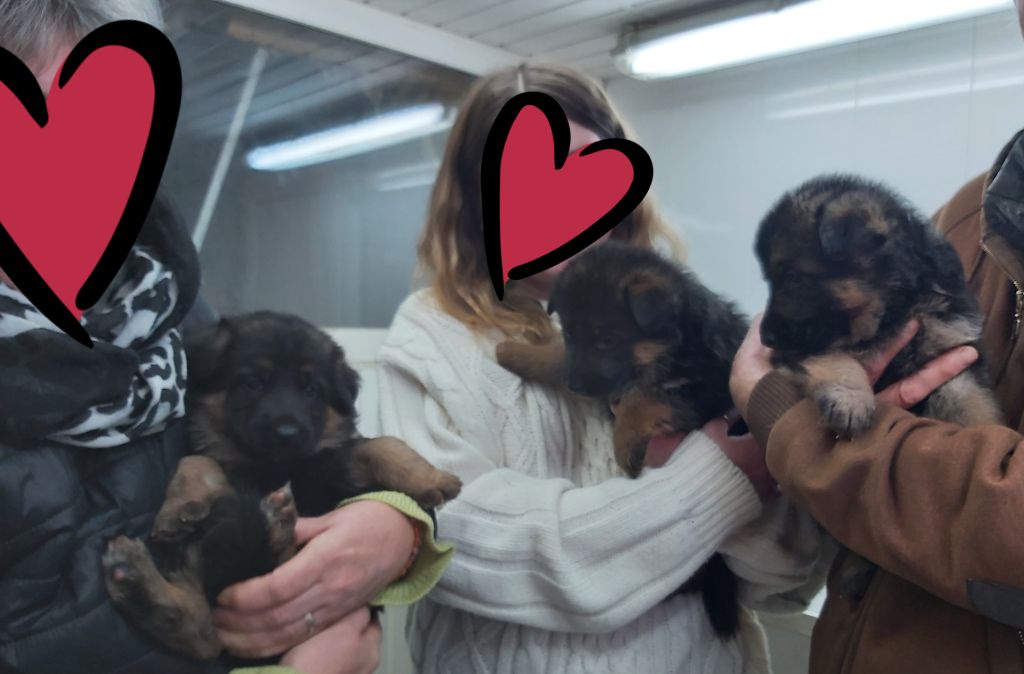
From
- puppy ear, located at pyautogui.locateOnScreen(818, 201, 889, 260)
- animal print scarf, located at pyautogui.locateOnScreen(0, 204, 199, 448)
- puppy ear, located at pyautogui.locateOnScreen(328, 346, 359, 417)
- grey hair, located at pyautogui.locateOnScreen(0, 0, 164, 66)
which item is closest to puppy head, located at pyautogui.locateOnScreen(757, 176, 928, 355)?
puppy ear, located at pyautogui.locateOnScreen(818, 201, 889, 260)

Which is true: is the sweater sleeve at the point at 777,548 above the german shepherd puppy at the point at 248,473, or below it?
below

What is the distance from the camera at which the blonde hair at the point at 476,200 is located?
133 cm

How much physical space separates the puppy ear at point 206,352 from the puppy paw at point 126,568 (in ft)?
0.63

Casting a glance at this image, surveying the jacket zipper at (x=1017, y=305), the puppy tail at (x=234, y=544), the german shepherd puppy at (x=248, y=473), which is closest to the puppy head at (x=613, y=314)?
the german shepherd puppy at (x=248, y=473)

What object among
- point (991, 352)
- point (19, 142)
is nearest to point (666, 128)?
point (991, 352)

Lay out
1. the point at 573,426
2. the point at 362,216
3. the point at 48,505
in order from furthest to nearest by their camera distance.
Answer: the point at 573,426 → the point at 362,216 → the point at 48,505

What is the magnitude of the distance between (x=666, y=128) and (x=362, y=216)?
0.64 meters

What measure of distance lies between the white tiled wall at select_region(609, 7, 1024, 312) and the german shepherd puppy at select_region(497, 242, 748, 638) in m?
0.14

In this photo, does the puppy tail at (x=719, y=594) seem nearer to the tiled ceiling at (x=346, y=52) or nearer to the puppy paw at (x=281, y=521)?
the puppy paw at (x=281, y=521)

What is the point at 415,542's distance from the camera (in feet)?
3.66

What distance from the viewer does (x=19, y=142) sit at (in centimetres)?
79

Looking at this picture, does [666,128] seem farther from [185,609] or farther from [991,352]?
[185,609]

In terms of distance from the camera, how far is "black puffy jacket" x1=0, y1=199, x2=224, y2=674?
2.56 ft

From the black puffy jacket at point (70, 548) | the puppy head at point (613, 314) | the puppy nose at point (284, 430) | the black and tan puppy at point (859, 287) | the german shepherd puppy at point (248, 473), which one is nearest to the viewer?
the black puffy jacket at point (70, 548)
